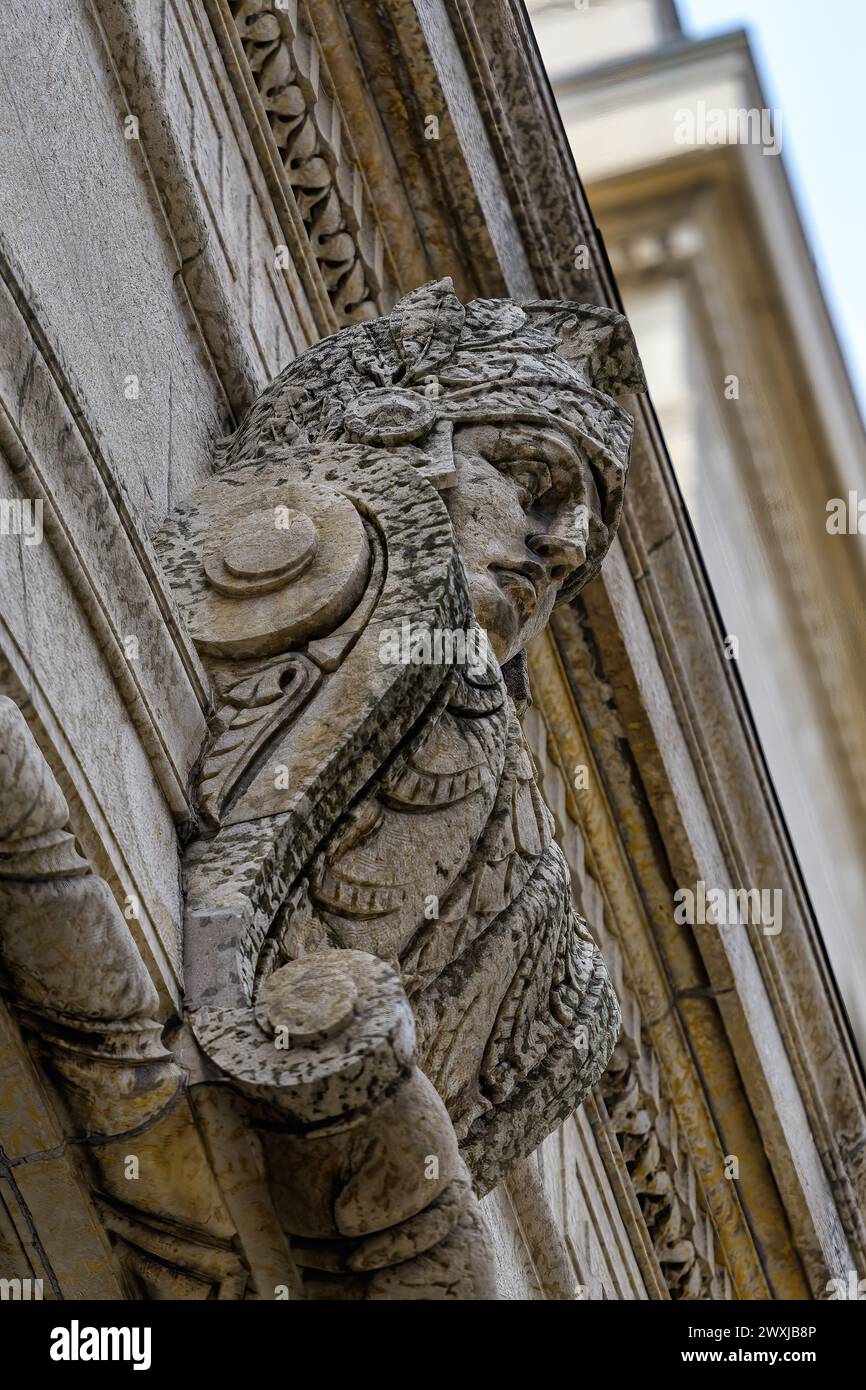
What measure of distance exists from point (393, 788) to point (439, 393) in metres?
0.76

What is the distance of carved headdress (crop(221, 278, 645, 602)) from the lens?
270 cm

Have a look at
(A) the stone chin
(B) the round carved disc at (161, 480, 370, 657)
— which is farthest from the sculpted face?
(B) the round carved disc at (161, 480, 370, 657)

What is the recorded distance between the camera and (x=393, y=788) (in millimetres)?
2248

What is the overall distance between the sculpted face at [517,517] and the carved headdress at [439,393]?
0.03 meters

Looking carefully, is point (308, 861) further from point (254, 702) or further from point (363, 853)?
point (254, 702)

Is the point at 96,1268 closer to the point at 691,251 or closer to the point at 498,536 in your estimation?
the point at 498,536

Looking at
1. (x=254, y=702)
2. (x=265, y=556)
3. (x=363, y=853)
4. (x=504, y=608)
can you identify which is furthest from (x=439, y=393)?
(x=363, y=853)

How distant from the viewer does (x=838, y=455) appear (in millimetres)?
11648

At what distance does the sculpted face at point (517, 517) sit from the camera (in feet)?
8.65

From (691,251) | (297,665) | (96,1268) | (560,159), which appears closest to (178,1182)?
(96,1268)

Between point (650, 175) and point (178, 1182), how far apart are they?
9.36 m

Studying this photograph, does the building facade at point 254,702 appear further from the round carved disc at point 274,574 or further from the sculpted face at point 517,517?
the sculpted face at point 517,517

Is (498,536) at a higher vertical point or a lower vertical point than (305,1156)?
higher

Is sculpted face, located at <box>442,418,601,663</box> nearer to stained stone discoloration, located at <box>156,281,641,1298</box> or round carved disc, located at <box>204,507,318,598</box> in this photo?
stained stone discoloration, located at <box>156,281,641,1298</box>
